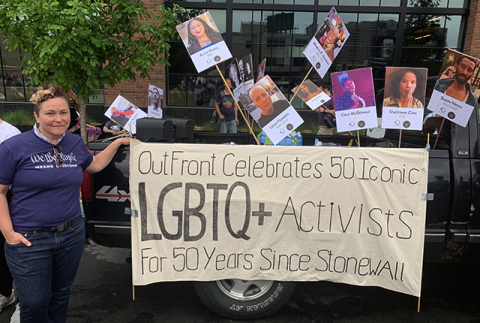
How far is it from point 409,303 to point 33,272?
3.16m

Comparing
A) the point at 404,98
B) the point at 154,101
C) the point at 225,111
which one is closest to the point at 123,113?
the point at 154,101

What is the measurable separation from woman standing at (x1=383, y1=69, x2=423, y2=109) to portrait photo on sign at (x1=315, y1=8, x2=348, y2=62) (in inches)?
36.7

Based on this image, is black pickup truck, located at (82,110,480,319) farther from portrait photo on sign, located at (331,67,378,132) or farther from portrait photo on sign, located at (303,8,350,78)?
portrait photo on sign, located at (303,8,350,78)

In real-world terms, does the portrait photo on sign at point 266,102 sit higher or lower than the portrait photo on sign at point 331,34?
lower

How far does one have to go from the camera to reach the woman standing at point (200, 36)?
348 centimetres

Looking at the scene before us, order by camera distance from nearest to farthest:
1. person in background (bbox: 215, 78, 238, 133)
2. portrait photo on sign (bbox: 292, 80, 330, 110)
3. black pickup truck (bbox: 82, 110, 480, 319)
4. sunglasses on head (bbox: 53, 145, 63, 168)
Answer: sunglasses on head (bbox: 53, 145, 63, 168)
black pickup truck (bbox: 82, 110, 480, 319)
portrait photo on sign (bbox: 292, 80, 330, 110)
person in background (bbox: 215, 78, 238, 133)

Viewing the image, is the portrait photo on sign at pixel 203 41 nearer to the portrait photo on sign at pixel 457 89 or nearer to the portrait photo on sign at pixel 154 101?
the portrait photo on sign at pixel 154 101

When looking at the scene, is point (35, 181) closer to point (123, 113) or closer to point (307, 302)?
point (123, 113)

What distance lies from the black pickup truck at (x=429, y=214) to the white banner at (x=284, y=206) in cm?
22

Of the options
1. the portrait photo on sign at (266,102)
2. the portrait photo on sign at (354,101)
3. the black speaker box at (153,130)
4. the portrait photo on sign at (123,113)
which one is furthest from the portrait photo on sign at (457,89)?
the portrait photo on sign at (123,113)

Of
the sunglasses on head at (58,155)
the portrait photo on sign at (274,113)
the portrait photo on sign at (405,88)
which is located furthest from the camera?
the portrait photo on sign at (274,113)

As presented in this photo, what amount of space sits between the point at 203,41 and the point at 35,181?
214 cm

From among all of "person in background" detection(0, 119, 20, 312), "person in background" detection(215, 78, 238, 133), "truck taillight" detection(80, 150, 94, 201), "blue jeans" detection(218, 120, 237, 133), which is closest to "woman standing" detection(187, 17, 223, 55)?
"truck taillight" detection(80, 150, 94, 201)

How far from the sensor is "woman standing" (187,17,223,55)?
348 cm
